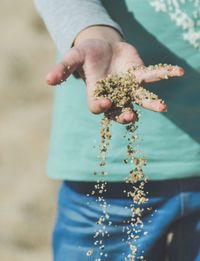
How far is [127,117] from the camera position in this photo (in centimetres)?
106

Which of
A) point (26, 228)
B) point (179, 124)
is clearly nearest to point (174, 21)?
point (179, 124)

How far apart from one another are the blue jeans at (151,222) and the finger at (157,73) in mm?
290

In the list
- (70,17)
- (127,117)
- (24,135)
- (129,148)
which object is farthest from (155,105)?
(24,135)

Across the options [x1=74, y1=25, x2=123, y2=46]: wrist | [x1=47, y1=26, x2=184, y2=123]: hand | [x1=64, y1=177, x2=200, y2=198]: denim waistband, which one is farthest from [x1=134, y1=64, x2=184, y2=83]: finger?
[x1=64, y1=177, x2=200, y2=198]: denim waistband

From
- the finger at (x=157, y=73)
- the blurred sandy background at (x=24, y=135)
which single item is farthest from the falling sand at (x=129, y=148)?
the blurred sandy background at (x=24, y=135)

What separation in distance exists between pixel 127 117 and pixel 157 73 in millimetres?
75

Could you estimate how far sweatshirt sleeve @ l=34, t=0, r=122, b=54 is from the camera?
1240mm

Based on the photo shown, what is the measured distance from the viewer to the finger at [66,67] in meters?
1.06

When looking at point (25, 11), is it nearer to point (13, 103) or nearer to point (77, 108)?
point (13, 103)

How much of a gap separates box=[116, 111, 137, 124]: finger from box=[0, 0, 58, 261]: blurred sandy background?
135cm

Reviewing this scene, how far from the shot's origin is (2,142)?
313cm

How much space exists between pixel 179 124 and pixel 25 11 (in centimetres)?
318

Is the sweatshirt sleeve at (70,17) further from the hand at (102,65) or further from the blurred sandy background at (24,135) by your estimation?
the blurred sandy background at (24,135)

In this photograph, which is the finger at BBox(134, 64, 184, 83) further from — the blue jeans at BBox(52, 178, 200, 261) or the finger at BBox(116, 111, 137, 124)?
the blue jeans at BBox(52, 178, 200, 261)
